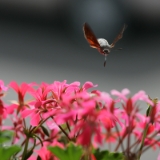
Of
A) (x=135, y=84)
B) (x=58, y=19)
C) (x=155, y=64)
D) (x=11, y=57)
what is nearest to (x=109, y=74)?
(x=135, y=84)

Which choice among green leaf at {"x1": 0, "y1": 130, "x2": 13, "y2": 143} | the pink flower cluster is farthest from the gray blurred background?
green leaf at {"x1": 0, "y1": 130, "x2": 13, "y2": 143}

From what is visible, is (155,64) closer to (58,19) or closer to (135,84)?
(135,84)

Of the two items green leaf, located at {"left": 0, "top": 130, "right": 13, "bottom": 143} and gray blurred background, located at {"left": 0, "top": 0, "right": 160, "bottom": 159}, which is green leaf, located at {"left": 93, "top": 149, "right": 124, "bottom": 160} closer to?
green leaf, located at {"left": 0, "top": 130, "right": 13, "bottom": 143}

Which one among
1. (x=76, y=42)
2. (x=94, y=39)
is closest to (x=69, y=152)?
(x=94, y=39)

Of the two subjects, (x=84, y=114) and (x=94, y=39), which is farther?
(x=94, y=39)

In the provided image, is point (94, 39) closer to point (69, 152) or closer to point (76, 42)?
point (69, 152)

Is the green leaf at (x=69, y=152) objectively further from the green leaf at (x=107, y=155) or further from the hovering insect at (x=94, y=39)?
the hovering insect at (x=94, y=39)

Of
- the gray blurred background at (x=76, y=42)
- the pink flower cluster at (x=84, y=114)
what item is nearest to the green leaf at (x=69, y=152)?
the pink flower cluster at (x=84, y=114)
